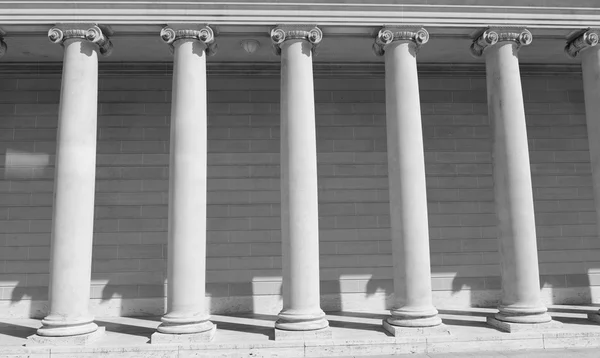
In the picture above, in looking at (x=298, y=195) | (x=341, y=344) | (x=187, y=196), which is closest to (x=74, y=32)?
(x=187, y=196)

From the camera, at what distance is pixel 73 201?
17422mm

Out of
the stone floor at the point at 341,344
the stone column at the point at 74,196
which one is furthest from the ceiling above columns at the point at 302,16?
the stone floor at the point at 341,344

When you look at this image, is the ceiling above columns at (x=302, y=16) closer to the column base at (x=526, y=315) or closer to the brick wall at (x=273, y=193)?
the brick wall at (x=273, y=193)

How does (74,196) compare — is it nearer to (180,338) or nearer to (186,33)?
(180,338)

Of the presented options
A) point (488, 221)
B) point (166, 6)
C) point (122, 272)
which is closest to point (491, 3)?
point (488, 221)

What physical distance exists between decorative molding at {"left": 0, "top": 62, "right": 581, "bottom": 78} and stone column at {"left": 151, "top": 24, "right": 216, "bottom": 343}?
663 cm

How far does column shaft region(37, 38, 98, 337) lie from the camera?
17.0m

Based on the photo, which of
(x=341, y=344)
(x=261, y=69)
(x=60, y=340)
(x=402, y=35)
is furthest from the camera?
(x=261, y=69)

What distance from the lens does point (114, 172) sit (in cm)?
2450

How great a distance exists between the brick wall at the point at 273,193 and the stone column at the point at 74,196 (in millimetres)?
6442

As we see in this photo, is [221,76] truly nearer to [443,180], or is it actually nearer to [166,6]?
[166,6]

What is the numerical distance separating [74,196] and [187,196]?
14.1 feet

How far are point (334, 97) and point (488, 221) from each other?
36.4 feet

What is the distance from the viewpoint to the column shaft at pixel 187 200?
17.2 m
